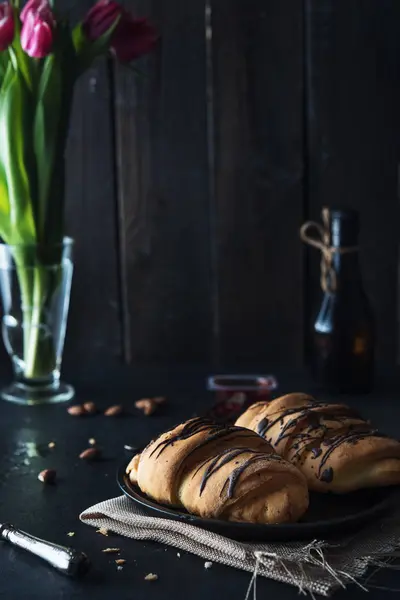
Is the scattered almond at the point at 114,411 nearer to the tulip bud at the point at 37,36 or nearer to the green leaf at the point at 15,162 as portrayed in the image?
the green leaf at the point at 15,162

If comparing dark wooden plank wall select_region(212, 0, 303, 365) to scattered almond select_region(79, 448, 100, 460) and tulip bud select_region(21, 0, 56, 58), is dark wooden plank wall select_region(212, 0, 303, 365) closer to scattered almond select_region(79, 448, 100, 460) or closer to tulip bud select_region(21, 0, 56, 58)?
tulip bud select_region(21, 0, 56, 58)

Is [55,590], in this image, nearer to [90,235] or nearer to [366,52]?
[90,235]

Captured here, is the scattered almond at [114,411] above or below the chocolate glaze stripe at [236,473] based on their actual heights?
below

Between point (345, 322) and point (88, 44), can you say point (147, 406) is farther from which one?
point (88, 44)

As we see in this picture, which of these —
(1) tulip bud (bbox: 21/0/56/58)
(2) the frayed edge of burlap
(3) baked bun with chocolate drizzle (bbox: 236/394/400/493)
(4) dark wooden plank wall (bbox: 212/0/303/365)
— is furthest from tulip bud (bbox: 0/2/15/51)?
(2) the frayed edge of burlap

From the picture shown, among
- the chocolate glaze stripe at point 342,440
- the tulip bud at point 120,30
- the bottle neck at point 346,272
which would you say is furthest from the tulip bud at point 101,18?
the chocolate glaze stripe at point 342,440
